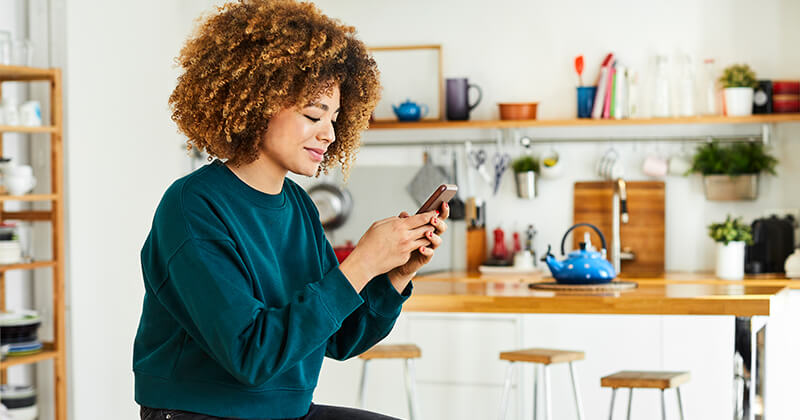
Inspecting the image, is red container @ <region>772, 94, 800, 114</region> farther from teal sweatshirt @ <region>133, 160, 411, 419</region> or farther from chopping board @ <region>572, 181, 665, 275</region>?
teal sweatshirt @ <region>133, 160, 411, 419</region>

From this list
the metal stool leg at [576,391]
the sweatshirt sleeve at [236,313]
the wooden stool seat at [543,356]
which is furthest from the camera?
the metal stool leg at [576,391]

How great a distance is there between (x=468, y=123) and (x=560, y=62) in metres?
0.63

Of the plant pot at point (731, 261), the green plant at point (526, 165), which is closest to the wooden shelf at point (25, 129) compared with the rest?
the green plant at point (526, 165)

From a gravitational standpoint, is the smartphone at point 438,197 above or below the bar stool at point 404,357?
above

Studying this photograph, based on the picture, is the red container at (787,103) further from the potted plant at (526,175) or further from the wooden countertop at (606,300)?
the wooden countertop at (606,300)

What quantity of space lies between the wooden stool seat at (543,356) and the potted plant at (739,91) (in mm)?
1901

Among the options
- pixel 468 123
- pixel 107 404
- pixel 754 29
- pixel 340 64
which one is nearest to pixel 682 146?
pixel 754 29

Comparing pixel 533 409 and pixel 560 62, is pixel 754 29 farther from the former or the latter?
pixel 533 409

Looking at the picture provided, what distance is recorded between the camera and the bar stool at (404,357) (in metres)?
3.38

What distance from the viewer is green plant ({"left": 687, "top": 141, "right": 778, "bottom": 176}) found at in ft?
15.5

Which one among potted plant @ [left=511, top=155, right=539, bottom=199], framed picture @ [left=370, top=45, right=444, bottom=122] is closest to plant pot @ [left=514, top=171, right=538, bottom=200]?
potted plant @ [left=511, top=155, right=539, bottom=199]

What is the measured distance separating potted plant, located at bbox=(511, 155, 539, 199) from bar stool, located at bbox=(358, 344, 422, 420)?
5.65 feet

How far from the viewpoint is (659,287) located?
12.0 feet

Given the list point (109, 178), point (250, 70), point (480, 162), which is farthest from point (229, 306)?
point (480, 162)
